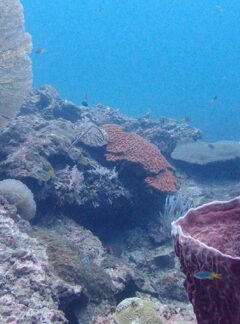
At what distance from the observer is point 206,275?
→ 2404 mm

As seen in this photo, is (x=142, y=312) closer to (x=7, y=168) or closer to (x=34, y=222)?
(x=34, y=222)

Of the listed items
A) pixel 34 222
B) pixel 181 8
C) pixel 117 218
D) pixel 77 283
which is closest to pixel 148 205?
pixel 117 218

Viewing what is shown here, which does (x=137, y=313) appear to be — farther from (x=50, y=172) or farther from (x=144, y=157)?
(x=144, y=157)

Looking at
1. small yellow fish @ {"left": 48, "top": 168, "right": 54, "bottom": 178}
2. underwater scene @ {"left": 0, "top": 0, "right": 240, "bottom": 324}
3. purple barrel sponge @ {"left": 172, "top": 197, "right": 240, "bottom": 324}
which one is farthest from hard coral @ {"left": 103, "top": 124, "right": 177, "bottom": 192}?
purple barrel sponge @ {"left": 172, "top": 197, "right": 240, "bottom": 324}

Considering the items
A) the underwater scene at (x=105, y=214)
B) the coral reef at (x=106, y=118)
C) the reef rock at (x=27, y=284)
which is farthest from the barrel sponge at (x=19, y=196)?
the coral reef at (x=106, y=118)

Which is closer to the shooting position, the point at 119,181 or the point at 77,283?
the point at 77,283

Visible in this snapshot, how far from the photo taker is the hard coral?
29.3ft

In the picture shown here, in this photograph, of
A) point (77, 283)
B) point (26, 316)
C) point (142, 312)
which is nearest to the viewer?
point (26, 316)

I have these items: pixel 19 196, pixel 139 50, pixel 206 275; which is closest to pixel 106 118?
pixel 19 196

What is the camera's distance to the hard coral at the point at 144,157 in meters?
8.93

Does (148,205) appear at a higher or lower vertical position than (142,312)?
higher

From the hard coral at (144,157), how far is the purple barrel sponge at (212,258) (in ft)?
18.7

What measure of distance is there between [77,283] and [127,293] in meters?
1.32

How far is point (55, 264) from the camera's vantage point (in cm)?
475
